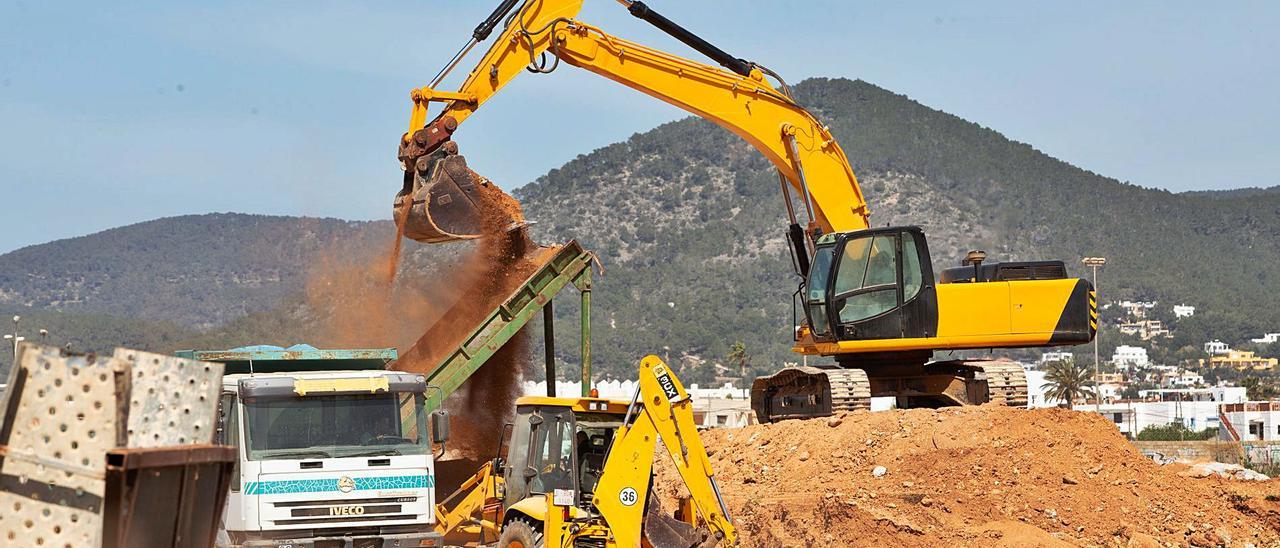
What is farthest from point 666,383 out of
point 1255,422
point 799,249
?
point 1255,422

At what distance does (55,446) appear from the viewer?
17.1 feet

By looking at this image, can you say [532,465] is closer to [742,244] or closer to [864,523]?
[864,523]

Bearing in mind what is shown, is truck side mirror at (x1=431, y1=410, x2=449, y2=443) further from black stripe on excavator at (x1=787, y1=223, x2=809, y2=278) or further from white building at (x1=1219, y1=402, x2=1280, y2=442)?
white building at (x1=1219, y1=402, x2=1280, y2=442)

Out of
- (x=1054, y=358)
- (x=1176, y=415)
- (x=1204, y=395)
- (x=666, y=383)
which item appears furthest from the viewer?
(x=1054, y=358)

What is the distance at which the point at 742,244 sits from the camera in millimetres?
193625

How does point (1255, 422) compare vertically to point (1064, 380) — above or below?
below

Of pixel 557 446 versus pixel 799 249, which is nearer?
pixel 557 446

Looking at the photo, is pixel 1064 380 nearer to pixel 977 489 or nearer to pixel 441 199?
pixel 977 489

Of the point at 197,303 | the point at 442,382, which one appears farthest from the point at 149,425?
the point at 197,303

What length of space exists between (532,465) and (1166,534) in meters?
7.32

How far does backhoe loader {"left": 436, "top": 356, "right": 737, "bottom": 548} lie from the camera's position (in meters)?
12.4

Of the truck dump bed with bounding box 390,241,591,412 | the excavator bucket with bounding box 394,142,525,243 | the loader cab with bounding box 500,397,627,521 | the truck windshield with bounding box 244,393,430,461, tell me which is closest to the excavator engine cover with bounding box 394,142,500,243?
the excavator bucket with bounding box 394,142,525,243

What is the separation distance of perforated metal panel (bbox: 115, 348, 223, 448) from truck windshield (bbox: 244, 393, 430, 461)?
836 centimetres

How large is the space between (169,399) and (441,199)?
1326 centimetres
